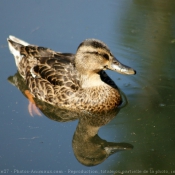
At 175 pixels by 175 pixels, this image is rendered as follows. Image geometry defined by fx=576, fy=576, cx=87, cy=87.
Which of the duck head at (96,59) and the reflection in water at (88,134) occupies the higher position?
the duck head at (96,59)

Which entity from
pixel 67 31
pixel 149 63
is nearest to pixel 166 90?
pixel 149 63

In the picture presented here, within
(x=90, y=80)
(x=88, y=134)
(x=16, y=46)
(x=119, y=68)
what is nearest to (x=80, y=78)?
(x=90, y=80)

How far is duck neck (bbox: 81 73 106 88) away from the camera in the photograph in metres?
8.54

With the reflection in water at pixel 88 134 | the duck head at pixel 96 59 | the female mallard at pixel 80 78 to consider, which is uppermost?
the duck head at pixel 96 59

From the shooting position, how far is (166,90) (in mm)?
8930

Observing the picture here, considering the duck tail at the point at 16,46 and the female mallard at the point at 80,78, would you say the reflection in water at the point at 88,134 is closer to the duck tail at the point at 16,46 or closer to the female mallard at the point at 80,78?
the female mallard at the point at 80,78

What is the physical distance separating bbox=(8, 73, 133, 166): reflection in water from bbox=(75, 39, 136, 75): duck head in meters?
0.69

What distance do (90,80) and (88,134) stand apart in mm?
876

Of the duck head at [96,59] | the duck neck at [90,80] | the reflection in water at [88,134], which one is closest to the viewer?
the reflection in water at [88,134]

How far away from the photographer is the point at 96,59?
27.2 feet

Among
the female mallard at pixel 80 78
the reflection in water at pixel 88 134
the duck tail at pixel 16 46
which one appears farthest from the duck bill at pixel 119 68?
the duck tail at pixel 16 46

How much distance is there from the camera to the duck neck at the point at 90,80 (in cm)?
854

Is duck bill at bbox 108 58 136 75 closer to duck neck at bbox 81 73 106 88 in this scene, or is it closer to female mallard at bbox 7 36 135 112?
female mallard at bbox 7 36 135 112

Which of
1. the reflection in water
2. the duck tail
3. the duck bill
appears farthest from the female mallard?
the duck tail
